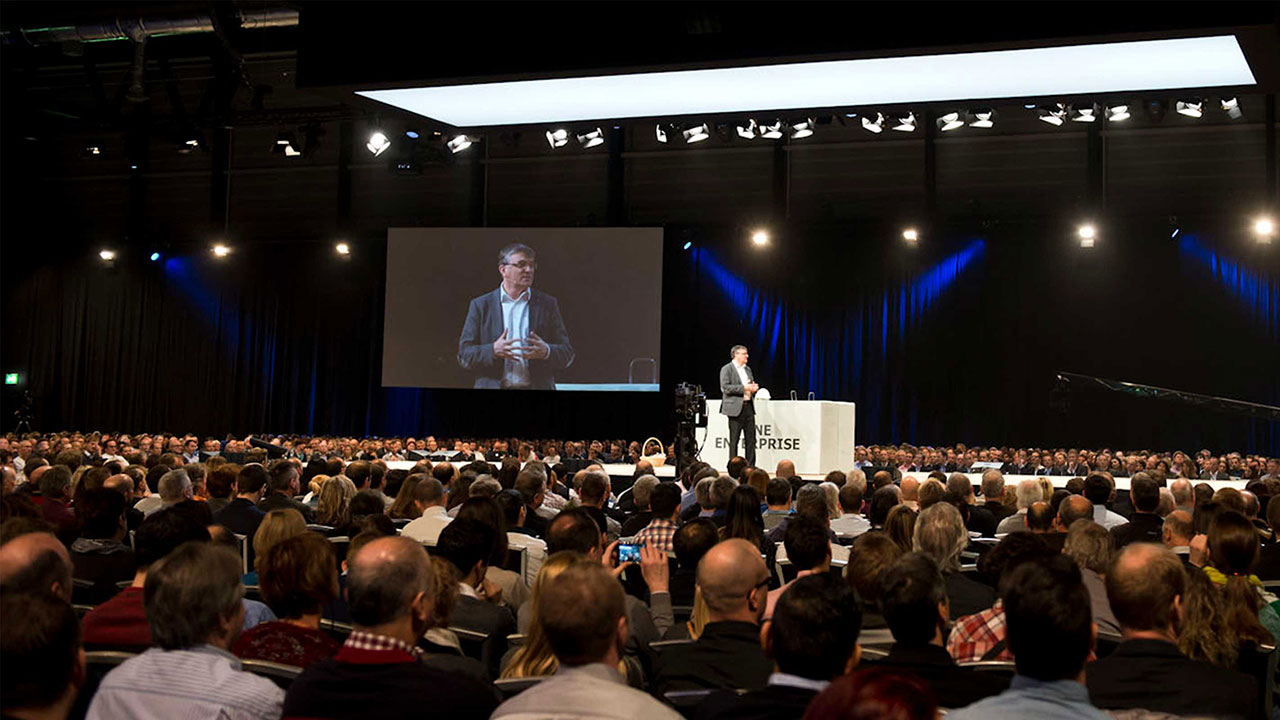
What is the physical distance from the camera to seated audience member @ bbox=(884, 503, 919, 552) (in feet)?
15.1

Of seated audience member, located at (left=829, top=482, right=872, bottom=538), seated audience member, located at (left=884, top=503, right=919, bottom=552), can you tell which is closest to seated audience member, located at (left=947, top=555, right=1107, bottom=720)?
seated audience member, located at (left=884, top=503, right=919, bottom=552)

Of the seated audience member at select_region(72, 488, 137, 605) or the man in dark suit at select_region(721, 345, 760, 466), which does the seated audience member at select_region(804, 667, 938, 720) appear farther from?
the man in dark suit at select_region(721, 345, 760, 466)

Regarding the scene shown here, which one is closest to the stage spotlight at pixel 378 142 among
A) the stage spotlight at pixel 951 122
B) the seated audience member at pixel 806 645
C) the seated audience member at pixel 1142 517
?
the stage spotlight at pixel 951 122

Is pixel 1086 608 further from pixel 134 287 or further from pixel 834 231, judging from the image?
pixel 134 287

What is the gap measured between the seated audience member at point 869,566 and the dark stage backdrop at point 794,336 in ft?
45.2

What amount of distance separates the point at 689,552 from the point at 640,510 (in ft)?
7.28

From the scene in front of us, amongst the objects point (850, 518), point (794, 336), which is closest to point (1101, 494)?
point (850, 518)

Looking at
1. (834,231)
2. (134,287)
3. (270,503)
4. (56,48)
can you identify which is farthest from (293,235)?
(270,503)

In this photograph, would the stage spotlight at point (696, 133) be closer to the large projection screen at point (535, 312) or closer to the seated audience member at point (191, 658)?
the large projection screen at point (535, 312)

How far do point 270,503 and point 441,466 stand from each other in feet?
6.44

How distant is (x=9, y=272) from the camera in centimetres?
2167

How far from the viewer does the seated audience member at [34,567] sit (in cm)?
306

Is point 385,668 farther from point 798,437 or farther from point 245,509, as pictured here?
point 798,437

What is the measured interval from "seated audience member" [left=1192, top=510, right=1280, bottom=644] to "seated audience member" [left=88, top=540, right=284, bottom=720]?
2.68m
